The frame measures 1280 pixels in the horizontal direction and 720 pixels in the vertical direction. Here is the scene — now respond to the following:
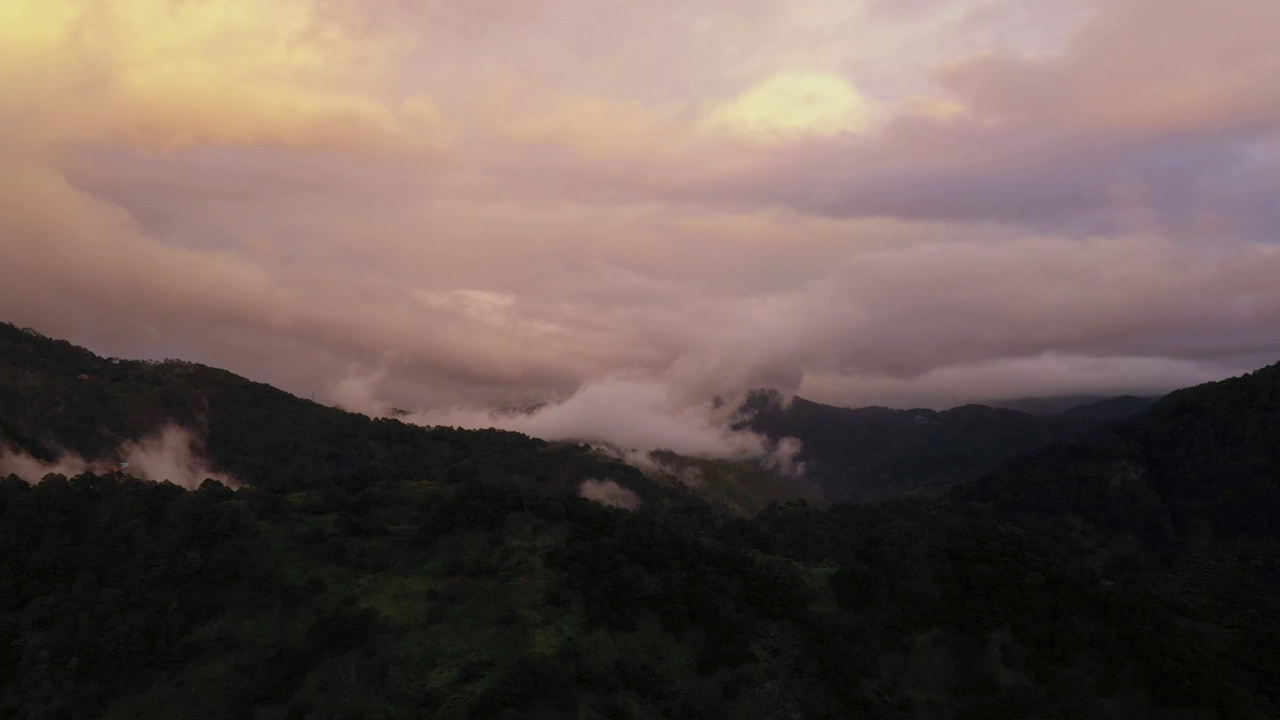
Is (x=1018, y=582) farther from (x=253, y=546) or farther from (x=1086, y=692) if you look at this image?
(x=253, y=546)

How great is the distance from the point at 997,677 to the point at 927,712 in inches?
473

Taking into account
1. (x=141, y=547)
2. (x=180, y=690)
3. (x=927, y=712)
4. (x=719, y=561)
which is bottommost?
(x=927, y=712)

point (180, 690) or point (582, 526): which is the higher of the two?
point (582, 526)

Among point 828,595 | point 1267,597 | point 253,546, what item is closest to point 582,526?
point 828,595

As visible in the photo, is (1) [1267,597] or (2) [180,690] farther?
(1) [1267,597]

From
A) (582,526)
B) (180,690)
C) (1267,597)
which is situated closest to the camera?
(180,690)

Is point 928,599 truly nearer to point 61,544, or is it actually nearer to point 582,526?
point 582,526

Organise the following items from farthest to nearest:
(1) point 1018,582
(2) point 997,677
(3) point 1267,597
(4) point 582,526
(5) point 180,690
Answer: (3) point 1267,597
(4) point 582,526
(1) point 1018,582
(2) point 997,677
(5) point 180,690

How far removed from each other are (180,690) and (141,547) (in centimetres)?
2862

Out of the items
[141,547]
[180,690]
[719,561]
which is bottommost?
[180,690]

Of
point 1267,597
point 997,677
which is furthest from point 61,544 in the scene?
point 1267,597

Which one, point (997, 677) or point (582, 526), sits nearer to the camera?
point (997, 677)

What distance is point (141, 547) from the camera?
131000mm

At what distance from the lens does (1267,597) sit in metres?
172
